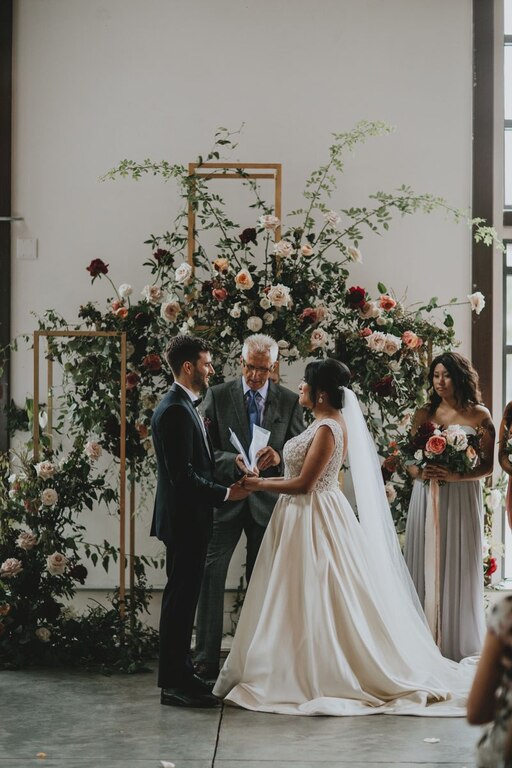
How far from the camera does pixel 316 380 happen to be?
4.63 meters

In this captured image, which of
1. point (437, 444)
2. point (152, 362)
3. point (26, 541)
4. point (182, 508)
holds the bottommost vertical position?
point (26, 541)

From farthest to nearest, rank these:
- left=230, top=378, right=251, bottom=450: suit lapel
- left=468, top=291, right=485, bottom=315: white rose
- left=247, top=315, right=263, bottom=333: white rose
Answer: left=468, top=291, right=485, bottom=315: white rose, left=247, top=315, right=263, bottom=333: white rose, left=230, top=378, right=251, bottom=450: suit lapel

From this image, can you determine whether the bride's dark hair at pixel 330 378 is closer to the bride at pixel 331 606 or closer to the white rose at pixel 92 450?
the bride at pixel 331 606

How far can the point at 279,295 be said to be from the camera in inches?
207

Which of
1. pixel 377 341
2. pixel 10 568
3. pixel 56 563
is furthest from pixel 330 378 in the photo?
pixel 10 568

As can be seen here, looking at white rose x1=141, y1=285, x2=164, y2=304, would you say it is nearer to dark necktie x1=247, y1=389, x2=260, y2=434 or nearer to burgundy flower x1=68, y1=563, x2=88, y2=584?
dark necktie x1=247, y1=389, x2=260, y2=434

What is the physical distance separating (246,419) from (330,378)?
2.47ft

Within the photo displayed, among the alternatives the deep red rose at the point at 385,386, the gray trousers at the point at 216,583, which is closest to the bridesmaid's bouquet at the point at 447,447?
the deep red rose at the point at 385,386

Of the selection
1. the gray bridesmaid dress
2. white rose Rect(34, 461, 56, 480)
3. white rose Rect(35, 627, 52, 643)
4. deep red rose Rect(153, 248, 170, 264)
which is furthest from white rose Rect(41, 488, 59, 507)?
the gray bridesmaid dress

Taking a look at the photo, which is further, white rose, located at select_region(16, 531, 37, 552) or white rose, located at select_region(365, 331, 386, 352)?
white rose, located at select_region(365, 331, 386, 352)

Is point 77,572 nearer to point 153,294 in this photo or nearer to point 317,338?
point 153,294

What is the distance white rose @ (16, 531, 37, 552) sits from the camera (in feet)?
17.3

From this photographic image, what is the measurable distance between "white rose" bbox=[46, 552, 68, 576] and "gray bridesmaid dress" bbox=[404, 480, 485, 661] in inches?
75.3

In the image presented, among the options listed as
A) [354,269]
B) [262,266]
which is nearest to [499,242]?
[354,269]
